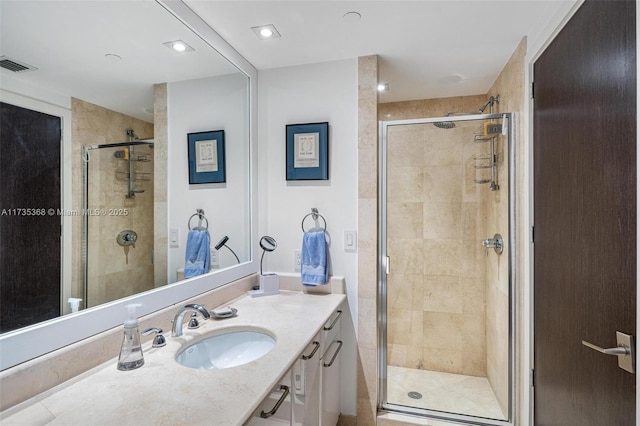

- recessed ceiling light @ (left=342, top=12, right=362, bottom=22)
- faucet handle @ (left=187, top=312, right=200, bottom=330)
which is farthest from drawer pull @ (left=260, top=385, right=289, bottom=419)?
recessed ceiling light @ (left=342, top=12, right=362, bottom=22)

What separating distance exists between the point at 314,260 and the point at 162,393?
4.03 ft

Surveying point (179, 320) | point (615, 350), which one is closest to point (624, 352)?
point (615, 350)

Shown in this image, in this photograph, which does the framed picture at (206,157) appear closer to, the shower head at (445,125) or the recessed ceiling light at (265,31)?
the recessed ceiling light at (265,31)

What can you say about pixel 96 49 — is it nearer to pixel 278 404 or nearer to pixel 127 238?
pixel 127 238

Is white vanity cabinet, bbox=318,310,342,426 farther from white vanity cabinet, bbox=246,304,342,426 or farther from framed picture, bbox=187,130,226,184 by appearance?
framed picture, bbox=187,130,226,184

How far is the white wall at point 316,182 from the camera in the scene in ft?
6.93

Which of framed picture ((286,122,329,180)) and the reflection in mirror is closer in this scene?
the reflection in mirror

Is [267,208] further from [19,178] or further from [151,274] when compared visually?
[19,178]

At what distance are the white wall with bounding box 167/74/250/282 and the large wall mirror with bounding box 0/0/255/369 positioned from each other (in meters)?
0.01

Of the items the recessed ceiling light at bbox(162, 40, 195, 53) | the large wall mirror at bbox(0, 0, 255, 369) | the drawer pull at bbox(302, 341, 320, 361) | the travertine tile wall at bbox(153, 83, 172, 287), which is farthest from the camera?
the recessed ceiling light at bbox(162, 40, 195, 53)

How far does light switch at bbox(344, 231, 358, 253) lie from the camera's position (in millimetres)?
2107

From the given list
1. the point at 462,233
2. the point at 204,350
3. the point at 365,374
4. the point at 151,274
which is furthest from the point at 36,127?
the point at 462,233

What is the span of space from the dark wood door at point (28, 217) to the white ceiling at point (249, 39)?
0.41 feet

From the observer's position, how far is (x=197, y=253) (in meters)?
1.74
